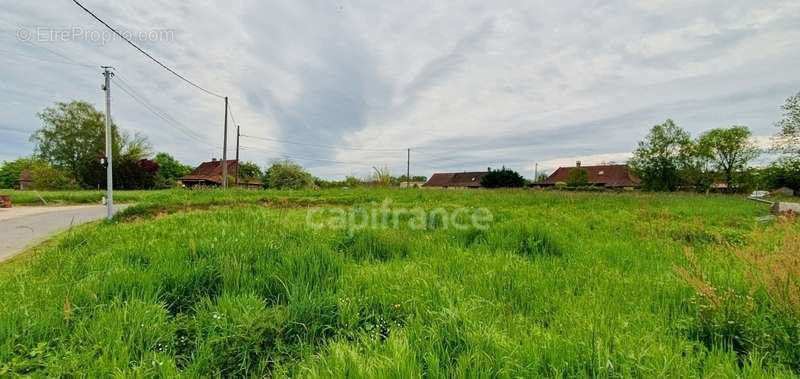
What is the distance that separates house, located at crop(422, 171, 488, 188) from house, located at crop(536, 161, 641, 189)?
1284 centimetres

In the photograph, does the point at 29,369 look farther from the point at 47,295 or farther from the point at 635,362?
the point at 635,362

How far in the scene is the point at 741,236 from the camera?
5.24m

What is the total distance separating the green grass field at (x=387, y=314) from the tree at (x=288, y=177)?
1239 inches

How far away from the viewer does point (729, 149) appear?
39.3 metres

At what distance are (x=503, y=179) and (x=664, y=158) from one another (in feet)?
65.7

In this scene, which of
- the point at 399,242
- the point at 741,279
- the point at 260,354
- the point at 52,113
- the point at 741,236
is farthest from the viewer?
the point at 52,113

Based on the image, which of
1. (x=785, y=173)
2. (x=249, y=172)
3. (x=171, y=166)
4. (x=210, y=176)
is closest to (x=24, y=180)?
(x=171, y=166)

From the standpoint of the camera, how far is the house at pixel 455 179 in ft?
208

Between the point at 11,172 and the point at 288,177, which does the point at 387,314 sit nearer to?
the point at 288,177

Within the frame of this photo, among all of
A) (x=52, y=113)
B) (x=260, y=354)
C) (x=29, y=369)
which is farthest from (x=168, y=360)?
(x=52, y=113)

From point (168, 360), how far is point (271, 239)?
2192mm

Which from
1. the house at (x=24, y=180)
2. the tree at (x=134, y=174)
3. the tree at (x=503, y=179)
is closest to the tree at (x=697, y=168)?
the tree at (x=503, y=179)

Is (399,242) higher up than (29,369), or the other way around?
(399,242)

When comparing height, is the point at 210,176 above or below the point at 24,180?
above
